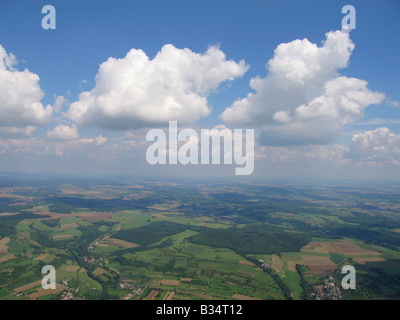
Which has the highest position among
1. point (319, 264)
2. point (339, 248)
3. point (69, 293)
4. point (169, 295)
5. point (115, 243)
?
point (69, 293)

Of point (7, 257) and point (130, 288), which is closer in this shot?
point (130, 288)

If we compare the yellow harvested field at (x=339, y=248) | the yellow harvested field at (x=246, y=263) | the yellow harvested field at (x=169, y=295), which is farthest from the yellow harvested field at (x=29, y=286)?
the yellow harvested field at (x=339, y=248)

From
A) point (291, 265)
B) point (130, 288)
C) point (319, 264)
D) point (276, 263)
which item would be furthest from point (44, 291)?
point (319, 264)

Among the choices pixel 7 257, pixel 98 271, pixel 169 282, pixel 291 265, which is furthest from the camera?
pixel 7 257

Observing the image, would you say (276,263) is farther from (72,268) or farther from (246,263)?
(72,268)

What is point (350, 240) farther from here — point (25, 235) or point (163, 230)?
point (25, 235)

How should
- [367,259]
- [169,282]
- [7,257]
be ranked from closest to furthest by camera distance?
[169,282] → [7,257] → [367,259]

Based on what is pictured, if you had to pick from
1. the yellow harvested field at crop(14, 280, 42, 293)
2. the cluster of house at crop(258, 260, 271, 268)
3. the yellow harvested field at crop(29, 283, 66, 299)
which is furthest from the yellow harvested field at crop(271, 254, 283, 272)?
the yellow harvested field at crop(14, 280, 42, 293)

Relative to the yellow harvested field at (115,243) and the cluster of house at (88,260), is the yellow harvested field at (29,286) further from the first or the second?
the yellow harvested field at (115,243)
